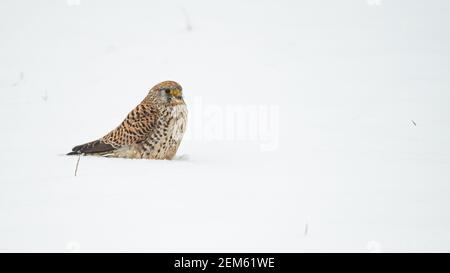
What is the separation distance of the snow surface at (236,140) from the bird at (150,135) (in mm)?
297

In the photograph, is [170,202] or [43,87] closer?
[170,202]

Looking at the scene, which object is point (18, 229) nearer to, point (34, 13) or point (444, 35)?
point (444, 35)

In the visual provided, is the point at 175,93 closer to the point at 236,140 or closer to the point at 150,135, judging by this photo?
the point at 150,135

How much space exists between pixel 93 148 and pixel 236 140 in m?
1.52

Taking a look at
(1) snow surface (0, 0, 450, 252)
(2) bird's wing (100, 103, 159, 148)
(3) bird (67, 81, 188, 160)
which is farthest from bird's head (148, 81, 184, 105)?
(1) snow surface (0, 0, 450, 252)

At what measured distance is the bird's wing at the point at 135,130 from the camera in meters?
4.98

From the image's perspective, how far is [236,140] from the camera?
557 cm

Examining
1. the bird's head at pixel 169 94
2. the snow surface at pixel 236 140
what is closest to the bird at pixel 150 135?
the bird's head at pixel 169 94

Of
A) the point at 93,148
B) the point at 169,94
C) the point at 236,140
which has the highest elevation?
the point at 169,94

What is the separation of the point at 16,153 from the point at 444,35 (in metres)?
5.84

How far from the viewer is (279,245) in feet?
9.67

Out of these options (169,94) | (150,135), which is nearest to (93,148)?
(150,135)

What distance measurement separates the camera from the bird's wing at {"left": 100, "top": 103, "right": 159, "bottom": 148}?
16.3ft
